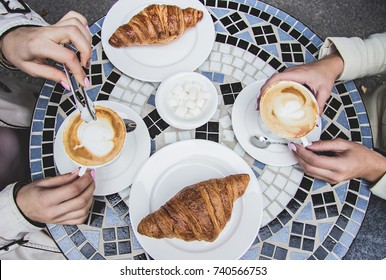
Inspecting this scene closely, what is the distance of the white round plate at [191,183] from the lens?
956 millimetres

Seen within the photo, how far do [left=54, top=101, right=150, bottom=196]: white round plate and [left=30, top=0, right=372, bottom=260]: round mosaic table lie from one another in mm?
40

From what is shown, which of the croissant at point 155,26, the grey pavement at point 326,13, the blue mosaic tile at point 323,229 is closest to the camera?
the blue mosaic tile at point 323,229

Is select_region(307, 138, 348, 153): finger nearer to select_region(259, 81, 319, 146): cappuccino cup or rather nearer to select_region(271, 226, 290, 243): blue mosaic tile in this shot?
select_region(259, 81, 319, 146): cappuccino cup

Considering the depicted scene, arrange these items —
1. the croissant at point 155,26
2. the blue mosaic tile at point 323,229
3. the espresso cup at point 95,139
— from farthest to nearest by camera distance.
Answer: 1. the croissant at point 155,26
2. the blue mosaic tile at point 323,229
3. the espresso cup at point 95,139

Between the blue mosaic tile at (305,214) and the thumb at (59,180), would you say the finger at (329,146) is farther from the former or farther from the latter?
the thumb at (59,180)

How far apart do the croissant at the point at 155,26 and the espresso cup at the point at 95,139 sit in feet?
0.95

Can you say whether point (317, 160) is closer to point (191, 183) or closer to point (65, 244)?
point (191, 183)

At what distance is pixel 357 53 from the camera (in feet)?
3.73

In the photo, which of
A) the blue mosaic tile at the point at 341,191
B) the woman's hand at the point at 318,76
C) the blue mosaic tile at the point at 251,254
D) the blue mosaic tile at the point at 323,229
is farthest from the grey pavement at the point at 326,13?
the blue mosaic tile at the point at 251,254

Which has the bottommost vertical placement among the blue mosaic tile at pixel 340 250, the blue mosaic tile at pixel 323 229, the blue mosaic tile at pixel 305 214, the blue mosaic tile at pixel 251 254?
the blue mosaic tile at pixel 340 250

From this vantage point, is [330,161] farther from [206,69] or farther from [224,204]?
[206,69]

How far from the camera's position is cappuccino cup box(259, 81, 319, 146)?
37.9 inches

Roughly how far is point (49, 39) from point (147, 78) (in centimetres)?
29

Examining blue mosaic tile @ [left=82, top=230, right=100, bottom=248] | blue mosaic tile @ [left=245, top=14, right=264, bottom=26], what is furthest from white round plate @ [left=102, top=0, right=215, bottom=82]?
blue mosaic tile @ [left=82, top=230, right=100, bottom=248]
